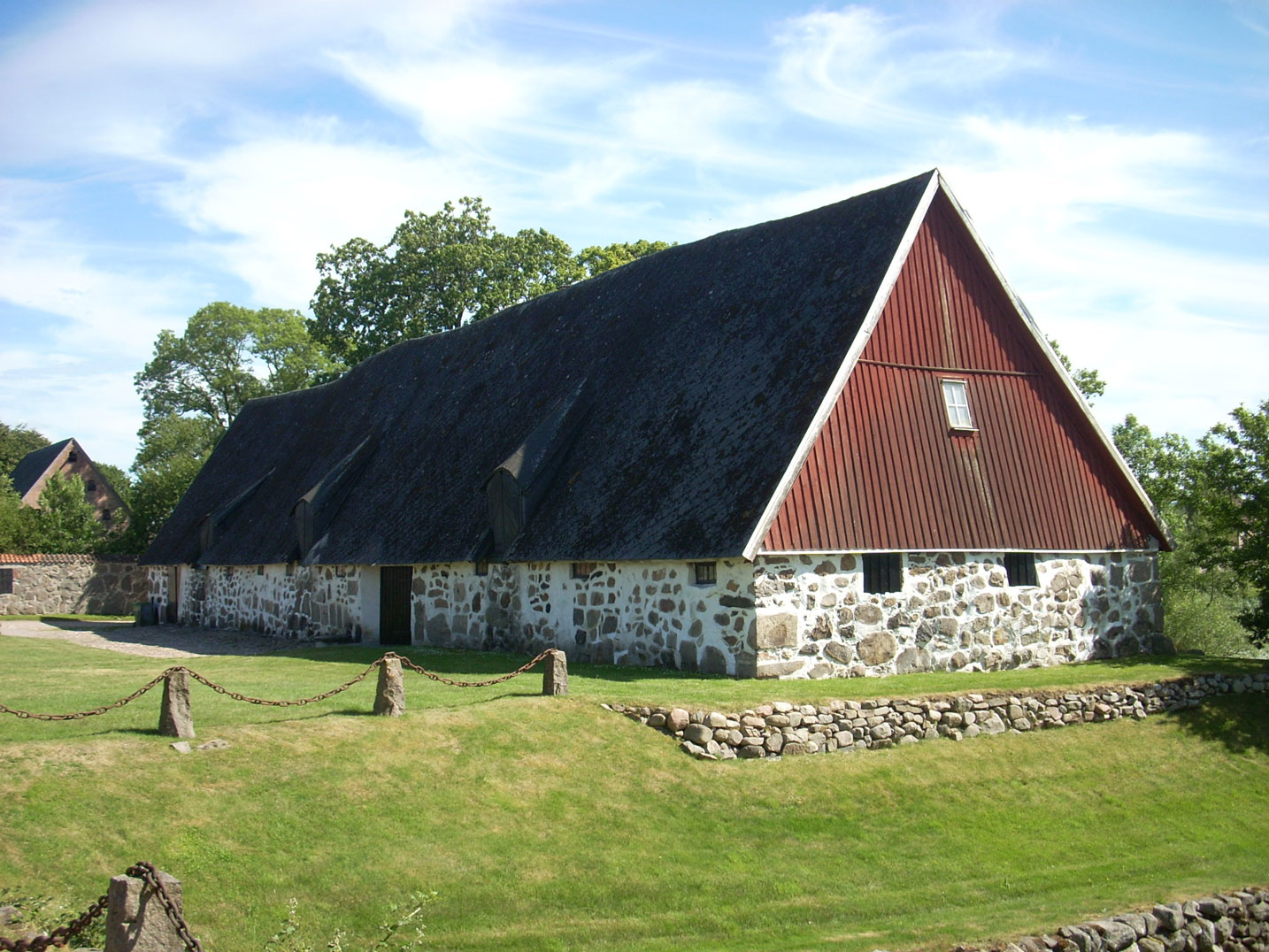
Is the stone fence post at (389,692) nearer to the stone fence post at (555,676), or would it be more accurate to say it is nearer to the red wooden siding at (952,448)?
the stone fence post at (555,676)

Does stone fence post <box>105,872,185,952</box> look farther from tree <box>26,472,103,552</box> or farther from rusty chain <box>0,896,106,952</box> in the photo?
tree <box>26,472,103,552</box>

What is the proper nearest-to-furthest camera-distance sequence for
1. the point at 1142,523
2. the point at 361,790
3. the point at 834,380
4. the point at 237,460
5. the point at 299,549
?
the point at 361,790
the point at 834,380
the point at 1142,523
the point at 299,549
the point at 237,460

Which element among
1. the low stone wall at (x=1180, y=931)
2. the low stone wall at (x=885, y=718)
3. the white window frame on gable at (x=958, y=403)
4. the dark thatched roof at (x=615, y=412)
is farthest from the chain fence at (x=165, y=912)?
the white window frame on gable at (x=958, y=403)

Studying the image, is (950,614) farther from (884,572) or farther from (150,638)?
(150,638)

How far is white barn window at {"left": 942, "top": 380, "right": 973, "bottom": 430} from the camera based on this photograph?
19719mm

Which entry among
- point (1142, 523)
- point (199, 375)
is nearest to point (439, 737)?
point (1142, 523)

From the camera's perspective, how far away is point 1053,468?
2052 cm

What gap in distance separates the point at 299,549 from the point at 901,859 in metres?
19.4

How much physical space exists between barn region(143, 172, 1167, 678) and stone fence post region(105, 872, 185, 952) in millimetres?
10106

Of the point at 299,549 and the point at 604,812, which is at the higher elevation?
the point at 299,549

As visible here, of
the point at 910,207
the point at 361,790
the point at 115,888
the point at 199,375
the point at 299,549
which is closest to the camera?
the point at 115,888

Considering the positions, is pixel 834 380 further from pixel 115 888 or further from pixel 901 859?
pixel 115 888

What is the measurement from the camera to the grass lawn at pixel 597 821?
10227 millimetres

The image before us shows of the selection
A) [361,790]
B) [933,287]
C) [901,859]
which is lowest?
[901,859]
